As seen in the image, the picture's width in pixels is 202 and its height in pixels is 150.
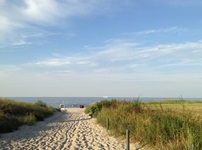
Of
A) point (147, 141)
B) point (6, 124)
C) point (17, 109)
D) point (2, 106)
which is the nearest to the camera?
point (147, 141)

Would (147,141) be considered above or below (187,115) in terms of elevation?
below

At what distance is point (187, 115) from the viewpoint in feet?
31.9

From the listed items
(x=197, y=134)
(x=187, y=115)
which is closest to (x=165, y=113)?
(x=187, y=115)

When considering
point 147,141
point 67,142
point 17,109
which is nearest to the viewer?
point 147,141

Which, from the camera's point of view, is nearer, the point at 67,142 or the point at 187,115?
the point at 187,115

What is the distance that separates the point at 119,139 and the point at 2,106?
39.6ft

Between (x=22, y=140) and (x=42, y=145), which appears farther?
(x=22, y=140)

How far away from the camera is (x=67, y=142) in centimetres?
1174

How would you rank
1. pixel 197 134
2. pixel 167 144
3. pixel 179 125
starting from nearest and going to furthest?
pixel 197 134 → pixel 167 144 → pixel 179 125

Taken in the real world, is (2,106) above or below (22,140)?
above

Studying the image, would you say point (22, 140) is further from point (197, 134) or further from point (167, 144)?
point (197, 134)

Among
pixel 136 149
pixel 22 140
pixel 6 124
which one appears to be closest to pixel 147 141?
pixel 136 149

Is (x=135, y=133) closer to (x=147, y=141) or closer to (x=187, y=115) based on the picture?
(x=147, y=141)

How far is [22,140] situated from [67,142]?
208cm
